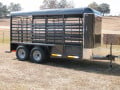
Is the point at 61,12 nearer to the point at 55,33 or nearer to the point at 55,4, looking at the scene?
the point at 55,33

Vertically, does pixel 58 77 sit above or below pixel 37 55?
below

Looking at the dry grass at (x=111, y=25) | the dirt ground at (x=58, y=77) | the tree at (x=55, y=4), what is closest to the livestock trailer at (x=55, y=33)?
the dirt ground at (x=58, y=77)

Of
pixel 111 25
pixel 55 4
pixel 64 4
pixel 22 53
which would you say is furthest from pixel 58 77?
pixel 64 4

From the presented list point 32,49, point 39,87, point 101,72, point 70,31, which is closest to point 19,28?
point 32,49

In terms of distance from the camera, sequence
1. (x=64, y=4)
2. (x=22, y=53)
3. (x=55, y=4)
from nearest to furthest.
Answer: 1. (x=22, y=53)
2. (x=55, y=4)
3. (x=64, y=4)


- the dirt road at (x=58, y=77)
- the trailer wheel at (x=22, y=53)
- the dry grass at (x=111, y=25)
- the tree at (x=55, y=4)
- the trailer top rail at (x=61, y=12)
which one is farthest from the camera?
the tree at (x=55, y=4)

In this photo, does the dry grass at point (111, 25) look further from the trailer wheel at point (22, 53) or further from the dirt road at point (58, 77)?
the dirt road at point (58, 77)

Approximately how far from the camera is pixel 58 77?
8.68 m

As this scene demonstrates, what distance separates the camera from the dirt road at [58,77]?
7.44 metres

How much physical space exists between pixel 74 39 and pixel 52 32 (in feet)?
4.16

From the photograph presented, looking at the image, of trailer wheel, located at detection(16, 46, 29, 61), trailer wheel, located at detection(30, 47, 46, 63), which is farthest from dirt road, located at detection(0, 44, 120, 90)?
trailer wheel, located at detection(16, 46, 29, 61)

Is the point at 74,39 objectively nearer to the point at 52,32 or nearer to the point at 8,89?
the point at 52,32

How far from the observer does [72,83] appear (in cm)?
785

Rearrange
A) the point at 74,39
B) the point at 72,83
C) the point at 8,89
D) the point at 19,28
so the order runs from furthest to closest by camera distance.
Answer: the point at 19,28 → the point at 74,39 → the point at 72,83 → the point at 8,89
